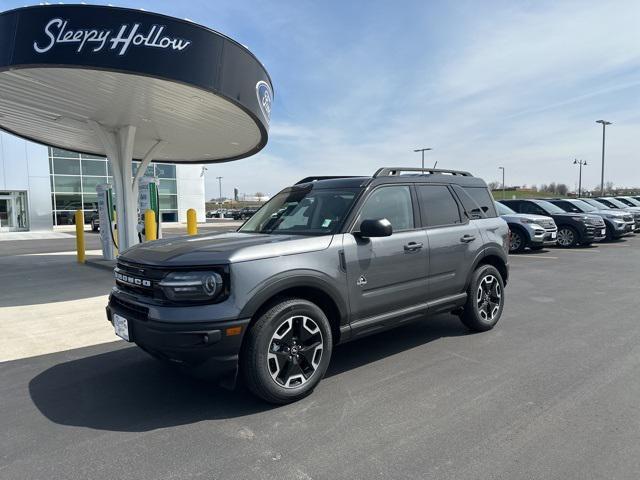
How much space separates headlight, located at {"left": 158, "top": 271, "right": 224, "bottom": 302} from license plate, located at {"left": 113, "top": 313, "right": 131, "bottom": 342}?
58 centimetres

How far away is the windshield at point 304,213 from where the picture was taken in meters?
4.18

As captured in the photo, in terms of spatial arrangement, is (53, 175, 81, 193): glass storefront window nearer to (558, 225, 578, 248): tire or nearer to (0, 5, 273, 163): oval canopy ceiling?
(0, 5, 273, 163): oval canopy ceiling

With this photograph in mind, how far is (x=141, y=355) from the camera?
185 inches

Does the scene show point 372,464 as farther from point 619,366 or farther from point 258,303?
point 619,366

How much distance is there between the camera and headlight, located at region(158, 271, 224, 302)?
10.5ft

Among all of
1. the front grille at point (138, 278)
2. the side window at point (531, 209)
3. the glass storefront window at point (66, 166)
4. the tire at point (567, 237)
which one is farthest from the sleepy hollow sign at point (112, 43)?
the glass storefront window at point (66, 166)

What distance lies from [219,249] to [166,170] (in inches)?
1506

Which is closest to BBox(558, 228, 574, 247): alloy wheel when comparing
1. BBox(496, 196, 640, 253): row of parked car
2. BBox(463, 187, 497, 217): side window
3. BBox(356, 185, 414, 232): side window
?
BBox(496, 196, 640, 253): row of parked car

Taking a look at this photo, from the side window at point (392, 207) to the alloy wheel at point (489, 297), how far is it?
142cm

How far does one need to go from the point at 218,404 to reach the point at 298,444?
0.90m

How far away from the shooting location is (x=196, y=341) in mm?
3094

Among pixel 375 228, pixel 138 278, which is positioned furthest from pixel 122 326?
pixel 375 228

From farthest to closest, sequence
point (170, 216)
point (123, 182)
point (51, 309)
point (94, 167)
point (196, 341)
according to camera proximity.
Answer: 1. point (170, 216)
2. point (94, 167)
3. point (123, 182)
4. point (51, 309)
5. point (196, 341)

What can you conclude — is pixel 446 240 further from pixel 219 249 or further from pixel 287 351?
pixel 219 249
